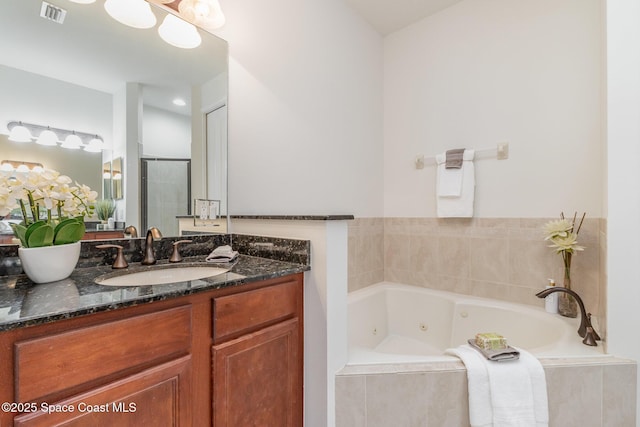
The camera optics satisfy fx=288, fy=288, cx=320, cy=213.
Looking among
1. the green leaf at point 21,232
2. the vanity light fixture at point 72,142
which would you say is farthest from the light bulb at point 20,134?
the green leaf at point 21,232

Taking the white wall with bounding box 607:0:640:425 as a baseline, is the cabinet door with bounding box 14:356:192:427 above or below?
below

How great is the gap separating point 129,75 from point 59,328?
1.15m

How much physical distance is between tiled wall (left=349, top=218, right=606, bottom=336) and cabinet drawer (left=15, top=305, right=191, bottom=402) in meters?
1.52

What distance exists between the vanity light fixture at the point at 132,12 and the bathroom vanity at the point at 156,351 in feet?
3.60

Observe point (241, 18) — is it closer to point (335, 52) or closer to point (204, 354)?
point (335, 52)

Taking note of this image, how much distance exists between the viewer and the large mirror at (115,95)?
1.07m

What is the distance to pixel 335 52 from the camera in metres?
2.13

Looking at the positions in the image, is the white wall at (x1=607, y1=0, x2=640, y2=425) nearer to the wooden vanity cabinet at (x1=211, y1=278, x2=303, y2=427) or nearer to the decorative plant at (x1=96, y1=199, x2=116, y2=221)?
the wooden vanity cabinet at (x1=211, y1=278, x2=303, y2=427)

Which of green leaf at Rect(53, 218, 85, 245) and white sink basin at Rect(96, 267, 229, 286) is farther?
white sink basin at Rect(96, 267, 229, 286)

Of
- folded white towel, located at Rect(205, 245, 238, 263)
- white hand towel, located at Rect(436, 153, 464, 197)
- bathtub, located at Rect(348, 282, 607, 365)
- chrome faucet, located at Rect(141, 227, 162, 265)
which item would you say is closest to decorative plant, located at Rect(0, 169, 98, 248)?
chrome faucet, located at Rect(141, 227, 162, 265)

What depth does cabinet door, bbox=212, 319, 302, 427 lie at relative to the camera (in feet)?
3.11

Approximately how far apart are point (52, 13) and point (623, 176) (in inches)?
100

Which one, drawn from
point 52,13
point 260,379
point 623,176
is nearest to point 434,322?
point 623,176

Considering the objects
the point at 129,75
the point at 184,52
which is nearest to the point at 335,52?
the point at 184,52
